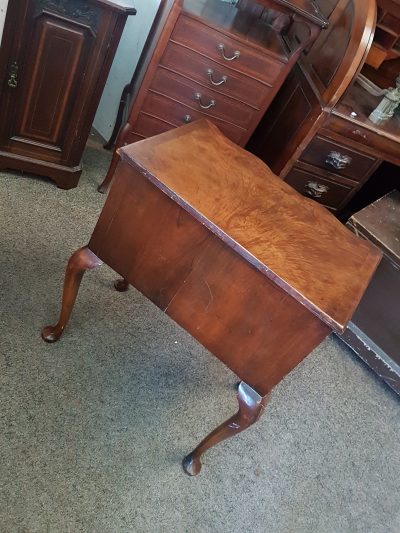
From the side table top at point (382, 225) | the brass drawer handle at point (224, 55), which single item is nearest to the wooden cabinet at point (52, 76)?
the brass drawer handle at point (224, 55)

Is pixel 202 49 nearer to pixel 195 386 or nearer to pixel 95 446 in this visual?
pixel 195 386

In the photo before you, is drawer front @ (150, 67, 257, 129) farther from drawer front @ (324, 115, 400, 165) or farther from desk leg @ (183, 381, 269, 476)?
desk leg @ (183, 381, 269, 476)

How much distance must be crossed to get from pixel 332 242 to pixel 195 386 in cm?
70

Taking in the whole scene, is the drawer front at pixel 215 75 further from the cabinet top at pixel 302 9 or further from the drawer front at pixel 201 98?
the cabinet top at pixel 302 9

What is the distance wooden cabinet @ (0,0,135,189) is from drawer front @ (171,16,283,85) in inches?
7.3

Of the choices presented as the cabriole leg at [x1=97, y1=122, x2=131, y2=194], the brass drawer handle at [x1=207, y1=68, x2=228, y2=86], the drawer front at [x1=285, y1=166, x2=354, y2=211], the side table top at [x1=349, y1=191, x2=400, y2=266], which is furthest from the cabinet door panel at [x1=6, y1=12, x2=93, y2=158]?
the side table top at [x1=349, y1=191, x2=400, y2=266]

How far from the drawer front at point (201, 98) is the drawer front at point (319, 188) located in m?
0.30

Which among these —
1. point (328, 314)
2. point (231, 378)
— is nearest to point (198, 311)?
point (328, 314)

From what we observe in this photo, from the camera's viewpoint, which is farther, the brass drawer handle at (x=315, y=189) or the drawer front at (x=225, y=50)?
the brass drawer handle at (x=315, y=189)

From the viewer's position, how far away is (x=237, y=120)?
5.97 feet

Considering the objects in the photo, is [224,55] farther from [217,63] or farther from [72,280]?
[72,280]

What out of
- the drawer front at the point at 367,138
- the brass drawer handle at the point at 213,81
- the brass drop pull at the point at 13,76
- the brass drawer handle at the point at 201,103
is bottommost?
the brass drop pull at the point at 13,76

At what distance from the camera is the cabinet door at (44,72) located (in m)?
1.50

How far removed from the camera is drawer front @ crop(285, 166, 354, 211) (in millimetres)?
1953
